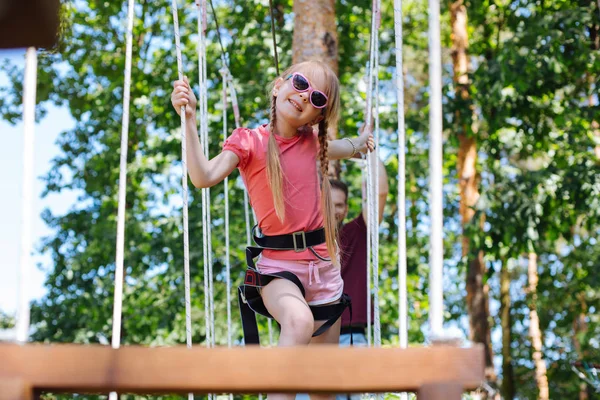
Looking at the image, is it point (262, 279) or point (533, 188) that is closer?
point (262, 279)

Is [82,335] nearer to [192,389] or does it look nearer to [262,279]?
[262,279]

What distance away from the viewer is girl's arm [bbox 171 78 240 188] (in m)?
1.86

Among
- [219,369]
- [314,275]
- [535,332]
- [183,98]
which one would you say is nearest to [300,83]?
[183,98]

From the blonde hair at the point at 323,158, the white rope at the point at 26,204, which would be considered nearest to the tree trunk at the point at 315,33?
the blonde hair at the point at 323,158

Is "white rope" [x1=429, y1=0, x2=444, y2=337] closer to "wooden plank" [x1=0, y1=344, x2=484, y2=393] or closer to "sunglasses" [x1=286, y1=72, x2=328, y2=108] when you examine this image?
"wooden plank" [x1=0, y1=344, x2=484, y2=393]

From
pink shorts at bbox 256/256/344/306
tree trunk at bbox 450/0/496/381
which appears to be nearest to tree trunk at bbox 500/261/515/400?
tree trunk at bbox 450/0/496/381

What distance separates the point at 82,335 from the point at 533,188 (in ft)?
12.8

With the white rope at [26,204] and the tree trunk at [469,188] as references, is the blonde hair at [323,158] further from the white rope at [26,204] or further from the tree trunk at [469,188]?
the tree trunk at [469,188]

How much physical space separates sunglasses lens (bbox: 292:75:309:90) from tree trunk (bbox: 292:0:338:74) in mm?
1808

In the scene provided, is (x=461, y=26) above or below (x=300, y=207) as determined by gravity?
above

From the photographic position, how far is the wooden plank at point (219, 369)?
1009mm

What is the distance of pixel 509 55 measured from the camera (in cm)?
558

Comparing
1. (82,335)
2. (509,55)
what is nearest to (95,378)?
(509,55)

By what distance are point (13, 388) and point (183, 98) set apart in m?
1.00
